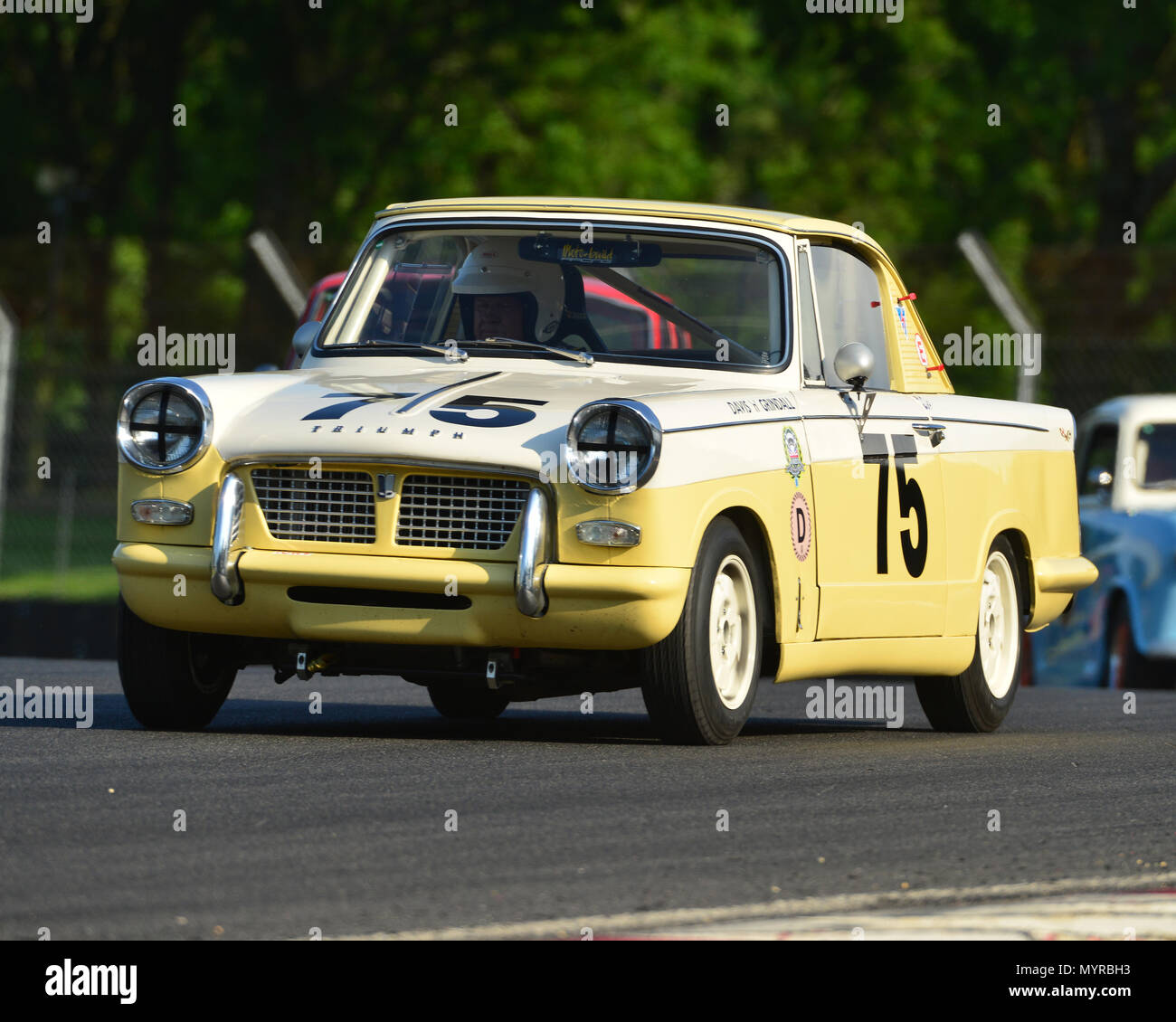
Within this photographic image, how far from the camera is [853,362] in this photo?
348 inches

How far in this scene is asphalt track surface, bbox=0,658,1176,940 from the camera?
17.2 ft

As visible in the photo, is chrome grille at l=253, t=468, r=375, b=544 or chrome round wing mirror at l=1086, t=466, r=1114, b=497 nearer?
chrome grille at l=253, t=468, r=375, b=544

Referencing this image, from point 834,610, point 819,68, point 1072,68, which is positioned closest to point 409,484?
point 834,610

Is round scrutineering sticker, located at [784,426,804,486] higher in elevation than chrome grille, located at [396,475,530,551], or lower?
higher

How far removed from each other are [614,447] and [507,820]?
168 centimetres

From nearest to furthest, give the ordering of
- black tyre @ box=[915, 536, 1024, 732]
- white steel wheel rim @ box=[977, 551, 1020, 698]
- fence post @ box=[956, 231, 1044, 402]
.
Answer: black tyre @ box=[915, 536, 1024, 732] < white steel wheel rim @ box=[977, 551, 1020, 698] < fence post @ box=[956, 231, 1044, 402]

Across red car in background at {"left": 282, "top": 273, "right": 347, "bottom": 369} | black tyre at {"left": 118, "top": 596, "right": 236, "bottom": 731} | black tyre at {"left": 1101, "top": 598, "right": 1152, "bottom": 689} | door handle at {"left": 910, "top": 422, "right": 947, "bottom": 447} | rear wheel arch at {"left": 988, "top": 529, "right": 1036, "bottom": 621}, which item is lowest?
black tyre at {"left": 1101, "top": 598, "right": 1152, "bottom": 689}

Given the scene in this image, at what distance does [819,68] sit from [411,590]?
799 inches

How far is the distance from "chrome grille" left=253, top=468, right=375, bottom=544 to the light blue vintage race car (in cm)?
753

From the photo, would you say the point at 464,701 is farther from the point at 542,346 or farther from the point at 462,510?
the point at 462,510

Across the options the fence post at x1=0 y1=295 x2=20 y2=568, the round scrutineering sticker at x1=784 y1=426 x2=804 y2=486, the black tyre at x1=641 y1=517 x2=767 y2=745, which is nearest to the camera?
the black tyre at x1=641 y1=517 x2=767 y2=745

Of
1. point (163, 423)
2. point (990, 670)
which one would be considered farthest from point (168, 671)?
point (990, 670)

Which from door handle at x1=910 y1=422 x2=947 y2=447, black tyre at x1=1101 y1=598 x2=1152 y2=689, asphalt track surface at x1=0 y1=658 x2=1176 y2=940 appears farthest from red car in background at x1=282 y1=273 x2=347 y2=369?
black tyre at x1=1101 y1=598 x2=1152 y2=689

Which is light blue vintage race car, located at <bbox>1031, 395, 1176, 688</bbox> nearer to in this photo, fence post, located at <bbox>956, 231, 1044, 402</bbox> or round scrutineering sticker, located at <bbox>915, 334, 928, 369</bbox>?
fence post, located at <bbox>956, 231, 1044, 402</bbox>
